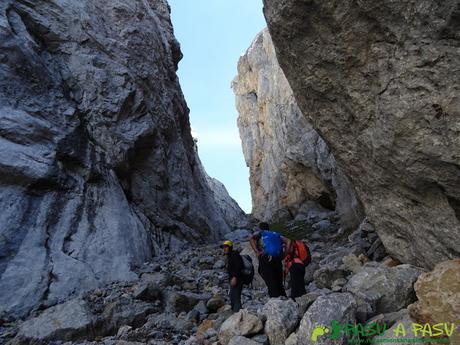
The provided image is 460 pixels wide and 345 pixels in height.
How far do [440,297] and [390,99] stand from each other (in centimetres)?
477

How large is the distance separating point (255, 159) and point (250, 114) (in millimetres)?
9178

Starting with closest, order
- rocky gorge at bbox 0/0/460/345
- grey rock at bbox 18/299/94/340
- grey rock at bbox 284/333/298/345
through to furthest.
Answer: grey rock at bbox 284/333/298/345 → rocky gorge at bbox 0/0/460/345 → grey rock at bbox 18/299/94/340

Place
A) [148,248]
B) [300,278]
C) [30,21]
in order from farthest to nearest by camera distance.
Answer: [30,21], [148,248], [300,278]

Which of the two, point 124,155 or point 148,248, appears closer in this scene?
point 148,248

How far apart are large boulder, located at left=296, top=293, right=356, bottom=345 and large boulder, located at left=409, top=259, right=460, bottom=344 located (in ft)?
3.72

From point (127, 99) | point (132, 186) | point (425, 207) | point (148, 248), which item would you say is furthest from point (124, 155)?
point (425, 207)

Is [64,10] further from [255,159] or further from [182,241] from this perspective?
[255,159]

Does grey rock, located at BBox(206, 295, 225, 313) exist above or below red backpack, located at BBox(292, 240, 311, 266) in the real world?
below

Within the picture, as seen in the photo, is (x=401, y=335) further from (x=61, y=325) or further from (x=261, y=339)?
(x=61, y=325)

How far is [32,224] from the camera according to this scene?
50.5 ft

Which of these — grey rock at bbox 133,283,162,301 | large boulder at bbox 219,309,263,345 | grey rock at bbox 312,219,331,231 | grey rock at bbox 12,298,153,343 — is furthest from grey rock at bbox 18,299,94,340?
grey rock at bbox 312,219,331,231

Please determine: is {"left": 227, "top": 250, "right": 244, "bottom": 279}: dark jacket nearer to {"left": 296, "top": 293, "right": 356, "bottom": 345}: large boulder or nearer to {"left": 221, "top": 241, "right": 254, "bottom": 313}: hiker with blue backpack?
{"left": 221, "top": 241, "right": 254, "bottom": 313}: hiker with blue backpack

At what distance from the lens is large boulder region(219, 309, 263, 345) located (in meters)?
7.80

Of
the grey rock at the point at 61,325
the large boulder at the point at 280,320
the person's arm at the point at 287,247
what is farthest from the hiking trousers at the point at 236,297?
the grey rock at the point at 61,325
